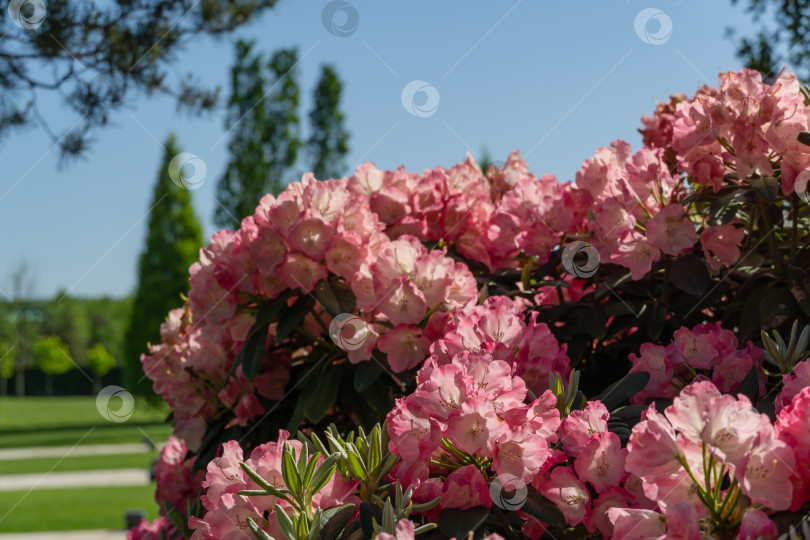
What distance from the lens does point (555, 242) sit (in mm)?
1561


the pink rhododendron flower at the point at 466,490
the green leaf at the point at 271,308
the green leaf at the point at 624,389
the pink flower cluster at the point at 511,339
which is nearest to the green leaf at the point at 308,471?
the pink rhododendron flower at the point at 466,490

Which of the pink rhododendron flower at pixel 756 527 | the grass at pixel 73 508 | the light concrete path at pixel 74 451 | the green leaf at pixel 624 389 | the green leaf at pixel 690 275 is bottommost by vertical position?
the light concrete path at pixel 74 451

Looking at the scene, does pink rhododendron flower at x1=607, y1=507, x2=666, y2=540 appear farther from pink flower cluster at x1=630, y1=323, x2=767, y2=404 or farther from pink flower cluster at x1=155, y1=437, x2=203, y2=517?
pink flower cluster at x1=155, y1=437, x2=203, y2=517

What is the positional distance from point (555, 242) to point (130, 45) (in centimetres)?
257

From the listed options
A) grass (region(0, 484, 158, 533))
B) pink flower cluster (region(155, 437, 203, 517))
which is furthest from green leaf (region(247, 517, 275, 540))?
grass (region(0, 484, 158, 533))

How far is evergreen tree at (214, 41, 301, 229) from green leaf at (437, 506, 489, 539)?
17.8m

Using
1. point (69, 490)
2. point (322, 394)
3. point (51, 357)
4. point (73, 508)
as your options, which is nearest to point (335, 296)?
point (322, 394)

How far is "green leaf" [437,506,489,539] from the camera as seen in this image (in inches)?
32.6

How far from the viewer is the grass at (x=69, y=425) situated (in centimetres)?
1574

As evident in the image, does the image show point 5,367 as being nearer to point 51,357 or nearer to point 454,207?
point 51,357

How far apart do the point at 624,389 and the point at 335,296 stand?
660 millimetres

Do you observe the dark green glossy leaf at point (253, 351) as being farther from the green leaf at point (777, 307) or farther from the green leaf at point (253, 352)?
the green leaf at point (777, 307)

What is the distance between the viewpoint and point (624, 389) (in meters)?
1.07

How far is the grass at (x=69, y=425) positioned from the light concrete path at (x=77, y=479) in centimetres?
140
